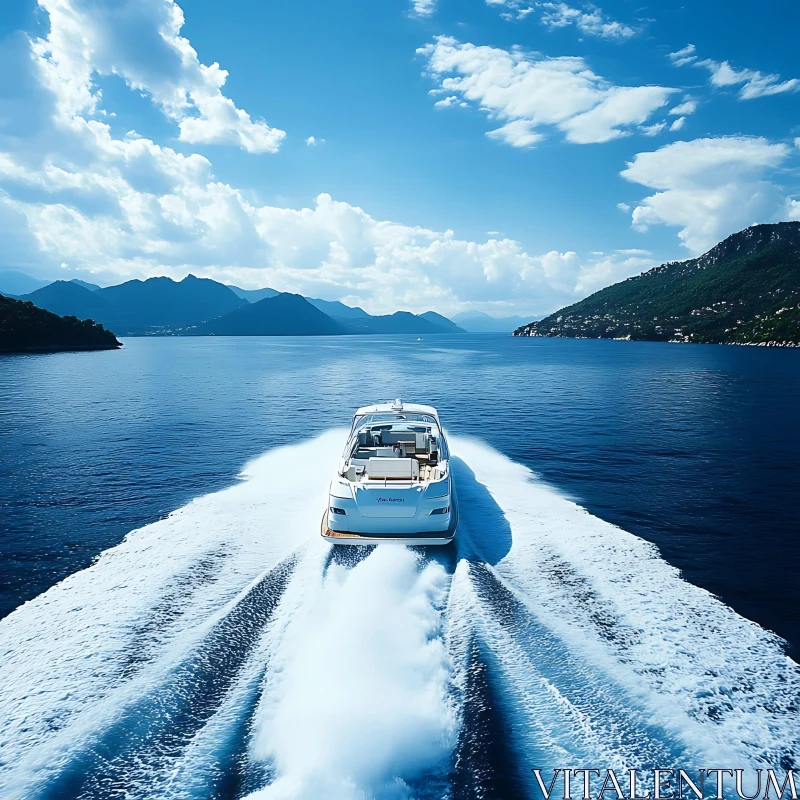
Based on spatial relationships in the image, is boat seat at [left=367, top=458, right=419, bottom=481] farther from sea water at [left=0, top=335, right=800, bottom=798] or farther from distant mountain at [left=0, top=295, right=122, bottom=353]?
distant mountain at [left=0, top=295, right=122, bottom=353]

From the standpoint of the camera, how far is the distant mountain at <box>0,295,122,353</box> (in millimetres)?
102312

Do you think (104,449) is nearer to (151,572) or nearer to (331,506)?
(151,572)

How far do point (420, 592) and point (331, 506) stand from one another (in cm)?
268

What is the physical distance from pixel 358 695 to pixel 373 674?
46cm

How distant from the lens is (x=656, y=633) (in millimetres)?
7805

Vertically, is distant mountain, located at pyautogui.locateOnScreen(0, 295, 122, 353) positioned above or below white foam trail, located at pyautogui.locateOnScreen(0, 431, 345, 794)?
above

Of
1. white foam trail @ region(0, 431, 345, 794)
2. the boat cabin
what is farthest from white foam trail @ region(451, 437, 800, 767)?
white foam trail @ region(0, 431, 345, 794)

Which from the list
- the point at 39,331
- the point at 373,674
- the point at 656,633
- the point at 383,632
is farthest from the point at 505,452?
the point at 39,331

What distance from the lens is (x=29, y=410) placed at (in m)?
32.8

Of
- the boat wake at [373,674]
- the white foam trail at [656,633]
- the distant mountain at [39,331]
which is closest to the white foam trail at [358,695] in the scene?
the boat wake at [373,674]

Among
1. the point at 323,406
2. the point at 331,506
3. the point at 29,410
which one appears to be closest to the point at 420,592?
the point at 331,506

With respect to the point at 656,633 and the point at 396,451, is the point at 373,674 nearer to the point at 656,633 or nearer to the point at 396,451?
the point at 656,633

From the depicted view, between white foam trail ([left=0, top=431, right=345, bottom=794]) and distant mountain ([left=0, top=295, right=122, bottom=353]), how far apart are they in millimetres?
117495

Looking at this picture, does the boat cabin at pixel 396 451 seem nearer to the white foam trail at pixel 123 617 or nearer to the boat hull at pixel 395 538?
the boat hull at pixel 395 538
